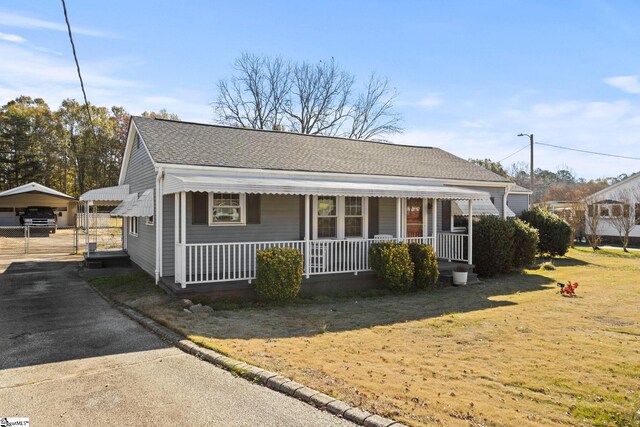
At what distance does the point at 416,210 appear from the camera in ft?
46.3

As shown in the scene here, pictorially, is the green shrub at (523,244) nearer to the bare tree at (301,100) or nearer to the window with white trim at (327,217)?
the window with white trim at (327,217)

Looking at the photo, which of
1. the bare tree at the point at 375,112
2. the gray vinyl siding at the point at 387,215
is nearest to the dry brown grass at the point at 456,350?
the gray vinyl siding at the point at 387,215

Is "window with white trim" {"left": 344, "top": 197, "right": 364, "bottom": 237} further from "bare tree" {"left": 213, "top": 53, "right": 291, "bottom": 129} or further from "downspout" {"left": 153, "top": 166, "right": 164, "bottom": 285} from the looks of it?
"bare tree" {"left": 213, "top": 53, "right": 291, "bottom": 129}

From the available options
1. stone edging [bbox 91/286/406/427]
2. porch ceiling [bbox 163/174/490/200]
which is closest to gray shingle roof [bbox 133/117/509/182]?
porch ceiling [bbox 163/174/490/200]

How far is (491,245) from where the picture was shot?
515 inches

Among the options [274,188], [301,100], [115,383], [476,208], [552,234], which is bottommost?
[115,383]

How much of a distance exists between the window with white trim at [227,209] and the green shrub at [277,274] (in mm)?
2144

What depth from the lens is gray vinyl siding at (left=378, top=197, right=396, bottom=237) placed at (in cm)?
1311

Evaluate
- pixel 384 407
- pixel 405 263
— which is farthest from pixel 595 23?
pixel 384 407

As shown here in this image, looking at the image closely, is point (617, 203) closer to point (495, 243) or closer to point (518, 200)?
point (518, 200)

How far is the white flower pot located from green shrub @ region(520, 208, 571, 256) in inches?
313

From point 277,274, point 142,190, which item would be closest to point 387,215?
point 277,274

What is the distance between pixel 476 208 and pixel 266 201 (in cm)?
891

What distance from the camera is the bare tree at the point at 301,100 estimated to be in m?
37.2
